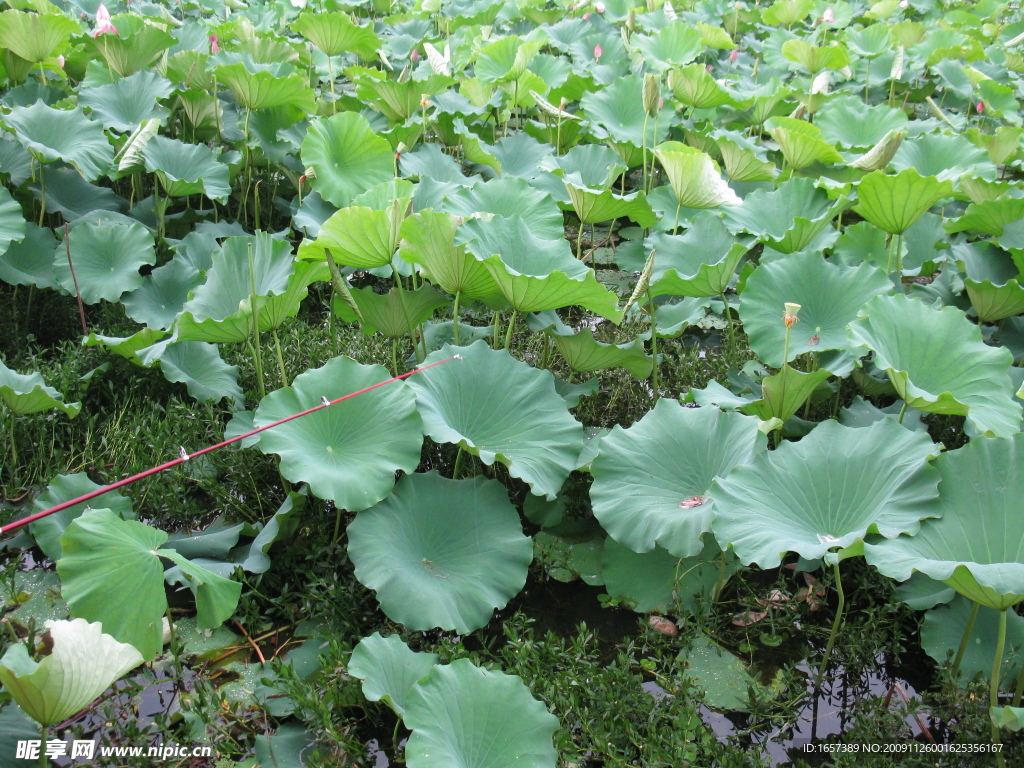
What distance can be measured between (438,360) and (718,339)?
1377 millimetres

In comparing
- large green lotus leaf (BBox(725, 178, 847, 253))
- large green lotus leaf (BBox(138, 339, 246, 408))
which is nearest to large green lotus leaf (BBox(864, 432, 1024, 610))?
large green lotus leaf (BBox(725, 178, 847, 253))

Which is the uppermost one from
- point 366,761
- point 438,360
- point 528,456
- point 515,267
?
point 515,267

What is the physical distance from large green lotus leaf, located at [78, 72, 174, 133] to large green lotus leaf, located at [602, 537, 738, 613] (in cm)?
256

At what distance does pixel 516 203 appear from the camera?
2.59 m

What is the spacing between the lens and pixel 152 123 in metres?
2.82

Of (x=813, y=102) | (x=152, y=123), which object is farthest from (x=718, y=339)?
(x=152, y=123)

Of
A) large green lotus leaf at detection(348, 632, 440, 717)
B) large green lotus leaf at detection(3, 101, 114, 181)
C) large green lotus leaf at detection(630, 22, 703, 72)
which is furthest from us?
large green lotus leaf at detection(630, 22, 703, 72)

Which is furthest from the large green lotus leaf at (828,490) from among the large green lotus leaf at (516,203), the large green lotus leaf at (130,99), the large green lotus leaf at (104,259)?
the large green lotus leaf at (130,99)

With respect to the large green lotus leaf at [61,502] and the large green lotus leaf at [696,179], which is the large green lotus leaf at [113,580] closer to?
the large green lotus leaf at [61,502]

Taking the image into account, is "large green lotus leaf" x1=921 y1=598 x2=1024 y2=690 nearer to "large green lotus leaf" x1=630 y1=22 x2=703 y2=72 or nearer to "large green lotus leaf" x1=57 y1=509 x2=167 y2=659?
"large green lotus leaf" x1=57 y1=509 x2=167 y2=659

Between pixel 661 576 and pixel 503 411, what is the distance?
58 centimetres

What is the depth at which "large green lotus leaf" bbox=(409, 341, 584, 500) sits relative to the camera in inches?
76.7

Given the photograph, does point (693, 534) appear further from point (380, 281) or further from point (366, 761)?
point (380, 281)

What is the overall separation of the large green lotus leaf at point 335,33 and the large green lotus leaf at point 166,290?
154 centimetres
